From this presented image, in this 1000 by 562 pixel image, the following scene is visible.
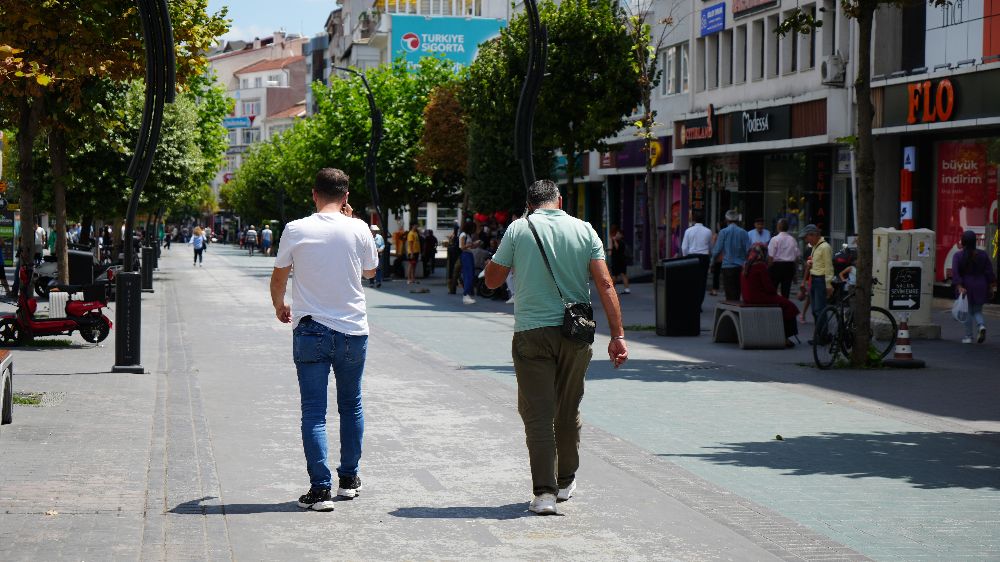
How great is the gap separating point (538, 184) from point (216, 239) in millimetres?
155124

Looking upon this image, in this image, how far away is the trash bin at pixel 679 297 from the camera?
20891 millimetres

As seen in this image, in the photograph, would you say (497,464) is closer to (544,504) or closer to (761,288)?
(544,504)

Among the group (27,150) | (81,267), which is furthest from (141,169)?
(81,267)

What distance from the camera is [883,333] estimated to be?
58.1ft

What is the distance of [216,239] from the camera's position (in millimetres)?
160125

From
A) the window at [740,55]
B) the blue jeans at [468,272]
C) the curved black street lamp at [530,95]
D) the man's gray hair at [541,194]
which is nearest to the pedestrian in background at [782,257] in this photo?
the curved black street lamp at [530,95]

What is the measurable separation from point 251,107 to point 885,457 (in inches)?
6452

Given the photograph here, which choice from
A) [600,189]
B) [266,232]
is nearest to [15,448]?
[600,189]

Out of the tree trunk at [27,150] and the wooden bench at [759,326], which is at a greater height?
the tree trunk at [27,150]

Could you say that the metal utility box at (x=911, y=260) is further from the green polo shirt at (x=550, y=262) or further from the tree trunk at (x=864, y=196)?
the green polo shirt at (x=550, y=262)

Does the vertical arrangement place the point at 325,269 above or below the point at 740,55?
below

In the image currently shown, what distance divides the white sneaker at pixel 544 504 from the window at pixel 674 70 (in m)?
35.4

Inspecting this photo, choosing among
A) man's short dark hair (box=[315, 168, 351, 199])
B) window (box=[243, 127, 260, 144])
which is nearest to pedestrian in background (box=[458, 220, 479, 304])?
man's short dark hair (box=[315, 168, 351, 199])

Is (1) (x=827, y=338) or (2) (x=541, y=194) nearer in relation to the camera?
(2) (x=541, y=194)
